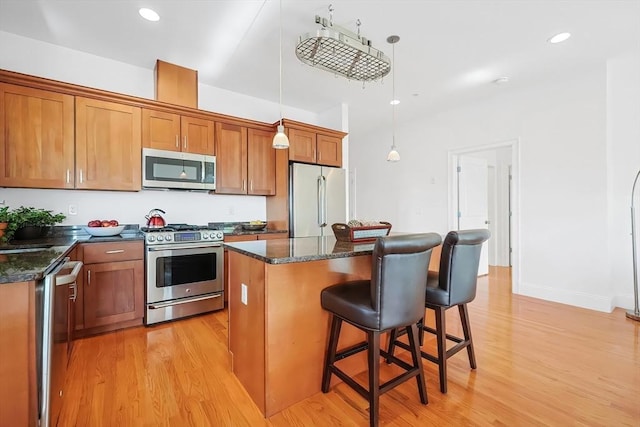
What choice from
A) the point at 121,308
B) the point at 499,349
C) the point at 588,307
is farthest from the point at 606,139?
the point at 121,308

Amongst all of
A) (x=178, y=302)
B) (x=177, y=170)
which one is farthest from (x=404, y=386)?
(x=177, y=170)

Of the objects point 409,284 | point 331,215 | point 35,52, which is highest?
point 35,52

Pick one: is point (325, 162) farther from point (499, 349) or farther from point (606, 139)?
point (606, 139)

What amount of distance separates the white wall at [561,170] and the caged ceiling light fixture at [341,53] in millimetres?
2732

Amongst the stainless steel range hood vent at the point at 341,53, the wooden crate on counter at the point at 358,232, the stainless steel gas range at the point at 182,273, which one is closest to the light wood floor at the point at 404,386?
the stainless steel gas range at the point at 182,273

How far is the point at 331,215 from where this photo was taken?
412 cm

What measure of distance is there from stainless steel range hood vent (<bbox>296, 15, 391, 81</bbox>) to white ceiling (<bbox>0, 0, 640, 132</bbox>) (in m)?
0.48

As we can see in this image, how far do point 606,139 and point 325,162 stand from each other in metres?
3.33

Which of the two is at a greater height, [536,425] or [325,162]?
[325,162]

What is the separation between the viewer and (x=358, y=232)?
7.03ft

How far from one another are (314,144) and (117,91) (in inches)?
95.2

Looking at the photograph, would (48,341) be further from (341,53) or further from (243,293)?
(341,53)

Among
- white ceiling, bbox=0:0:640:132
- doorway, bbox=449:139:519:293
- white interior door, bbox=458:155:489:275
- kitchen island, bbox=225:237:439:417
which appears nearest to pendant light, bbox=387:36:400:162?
white ceiling, bbox=0:0:640:132

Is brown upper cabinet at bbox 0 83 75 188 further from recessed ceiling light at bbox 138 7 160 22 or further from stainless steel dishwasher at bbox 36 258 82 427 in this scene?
stainless steel dishwasher at bbox 36 258 82 427
